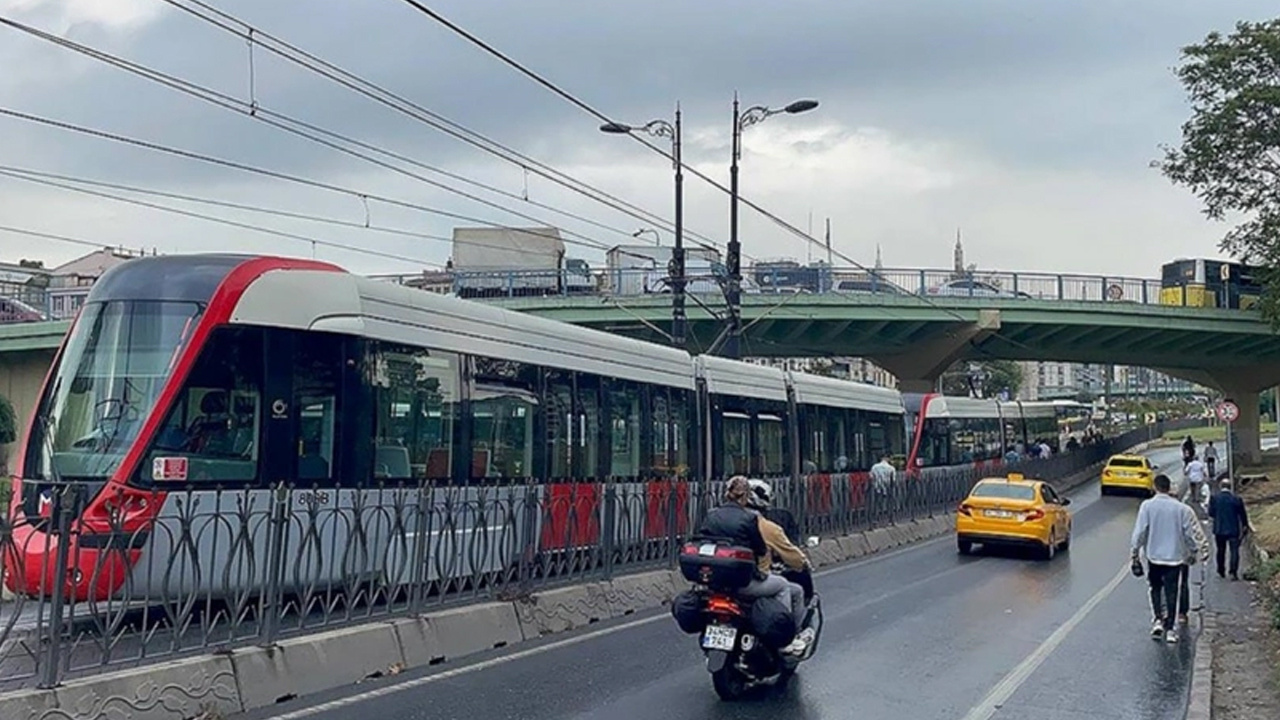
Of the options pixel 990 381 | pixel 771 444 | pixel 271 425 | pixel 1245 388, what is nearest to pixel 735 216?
pixel 771 444

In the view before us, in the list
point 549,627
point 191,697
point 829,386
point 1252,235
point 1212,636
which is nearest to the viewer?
point 191,697

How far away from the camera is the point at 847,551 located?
74.9ft

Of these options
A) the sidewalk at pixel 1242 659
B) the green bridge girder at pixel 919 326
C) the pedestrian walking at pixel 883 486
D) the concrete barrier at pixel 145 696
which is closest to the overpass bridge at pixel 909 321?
the green bridge girder at pixel 919 326

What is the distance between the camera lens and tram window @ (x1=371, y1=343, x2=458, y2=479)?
508 inches

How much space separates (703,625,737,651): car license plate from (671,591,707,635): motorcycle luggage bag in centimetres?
15

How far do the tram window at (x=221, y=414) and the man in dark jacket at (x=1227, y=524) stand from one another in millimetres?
15839

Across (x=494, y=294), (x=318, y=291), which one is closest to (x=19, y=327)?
(x=494, y=294)

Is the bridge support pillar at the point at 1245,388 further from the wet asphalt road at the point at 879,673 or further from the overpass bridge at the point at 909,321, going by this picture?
the wet asphalt road at the point at 879,673

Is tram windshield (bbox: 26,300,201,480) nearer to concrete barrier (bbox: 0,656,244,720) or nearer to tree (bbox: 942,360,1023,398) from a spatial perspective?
concrete barrier (bbox: 0,656,244,720)

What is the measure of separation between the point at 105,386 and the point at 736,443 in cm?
1380

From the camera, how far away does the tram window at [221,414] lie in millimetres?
10977

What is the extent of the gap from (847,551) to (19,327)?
1170 inches

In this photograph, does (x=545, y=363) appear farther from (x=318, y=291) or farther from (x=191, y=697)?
(x=191, y=697)

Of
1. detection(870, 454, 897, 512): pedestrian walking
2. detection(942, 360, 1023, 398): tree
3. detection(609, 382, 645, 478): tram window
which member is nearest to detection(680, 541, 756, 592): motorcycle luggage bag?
detection(609, 382, 645, 478): tram window
